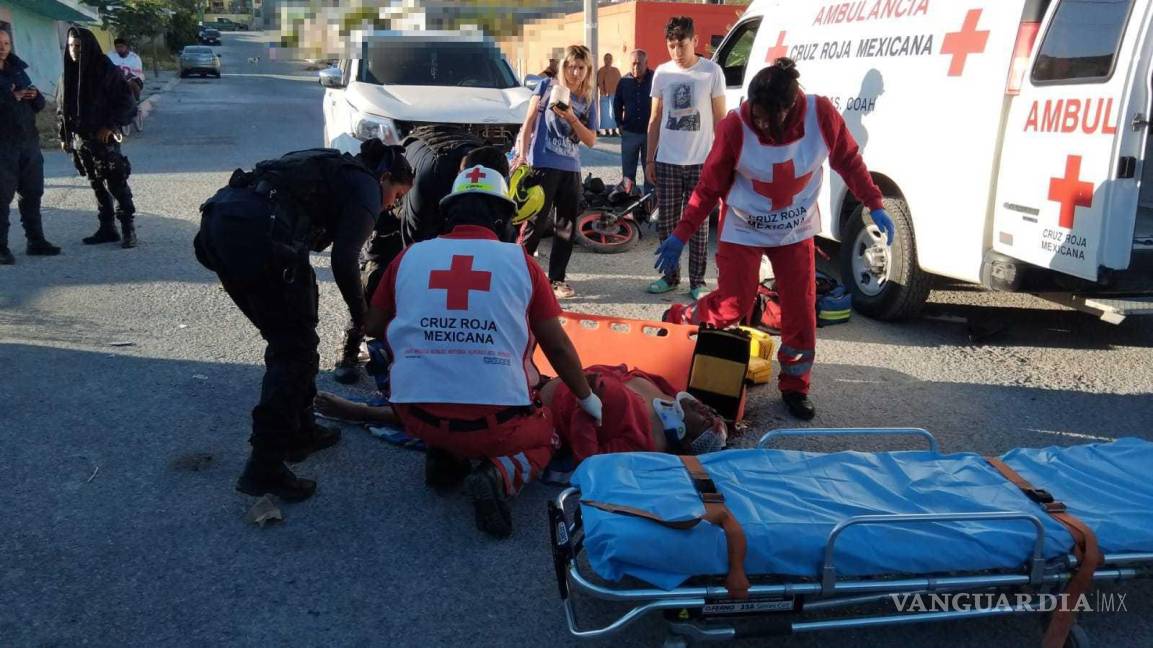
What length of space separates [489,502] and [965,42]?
423 centimetres

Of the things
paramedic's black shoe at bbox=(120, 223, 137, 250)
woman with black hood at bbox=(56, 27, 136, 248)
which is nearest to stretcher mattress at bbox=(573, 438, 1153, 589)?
woman with black hood at bbox=(56, 27, 136, 248)

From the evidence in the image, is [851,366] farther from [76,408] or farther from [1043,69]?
[76,408]

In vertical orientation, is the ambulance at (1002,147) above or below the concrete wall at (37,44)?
below

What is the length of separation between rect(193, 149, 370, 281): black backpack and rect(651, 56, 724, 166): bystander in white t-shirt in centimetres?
364

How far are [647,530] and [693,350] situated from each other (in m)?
2.13

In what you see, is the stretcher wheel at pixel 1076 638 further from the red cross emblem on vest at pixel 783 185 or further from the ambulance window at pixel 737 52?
the ambulance window at pixel 737 52

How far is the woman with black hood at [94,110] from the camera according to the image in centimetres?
755

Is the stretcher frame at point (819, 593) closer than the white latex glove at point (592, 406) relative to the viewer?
Yes

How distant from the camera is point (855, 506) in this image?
3.03 m

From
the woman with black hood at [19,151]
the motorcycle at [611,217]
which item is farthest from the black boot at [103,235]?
the motorcycle at [611,217]

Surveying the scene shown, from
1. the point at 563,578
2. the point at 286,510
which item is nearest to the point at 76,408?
the point at 286,510

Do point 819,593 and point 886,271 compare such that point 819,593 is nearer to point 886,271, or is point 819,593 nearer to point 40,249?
point 886,271

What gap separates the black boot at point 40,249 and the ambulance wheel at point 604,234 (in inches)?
183

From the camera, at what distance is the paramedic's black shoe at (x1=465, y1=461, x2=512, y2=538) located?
11.3ft
